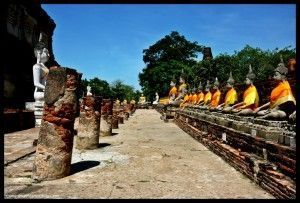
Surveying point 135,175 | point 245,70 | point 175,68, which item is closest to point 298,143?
point 135,175

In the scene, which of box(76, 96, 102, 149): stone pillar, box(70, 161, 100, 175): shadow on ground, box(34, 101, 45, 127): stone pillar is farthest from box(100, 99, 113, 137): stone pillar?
box(70, 161, 100, 175): shadow on ground

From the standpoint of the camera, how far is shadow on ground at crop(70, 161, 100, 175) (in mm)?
6113

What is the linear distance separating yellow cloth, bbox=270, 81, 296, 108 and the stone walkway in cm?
161

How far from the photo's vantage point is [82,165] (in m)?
6.53

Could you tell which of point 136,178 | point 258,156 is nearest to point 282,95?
point 258,156

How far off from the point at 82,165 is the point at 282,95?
4131 mm

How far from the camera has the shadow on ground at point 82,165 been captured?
6.11 metres

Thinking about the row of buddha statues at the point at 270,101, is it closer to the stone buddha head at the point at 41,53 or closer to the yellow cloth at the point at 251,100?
the yellow cloth at the point at 251,100

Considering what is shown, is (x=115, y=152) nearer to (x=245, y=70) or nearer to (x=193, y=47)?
(x=245, y=70)

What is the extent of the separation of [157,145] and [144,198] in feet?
16.1

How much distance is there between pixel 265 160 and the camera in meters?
5.50

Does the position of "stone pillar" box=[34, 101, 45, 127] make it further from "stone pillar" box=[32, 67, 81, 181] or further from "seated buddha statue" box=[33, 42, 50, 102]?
"stone pillar" box=[32, 67, 81, 181]

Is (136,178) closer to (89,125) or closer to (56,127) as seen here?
(56,127)

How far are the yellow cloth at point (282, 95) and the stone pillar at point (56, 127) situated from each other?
3960 mm
